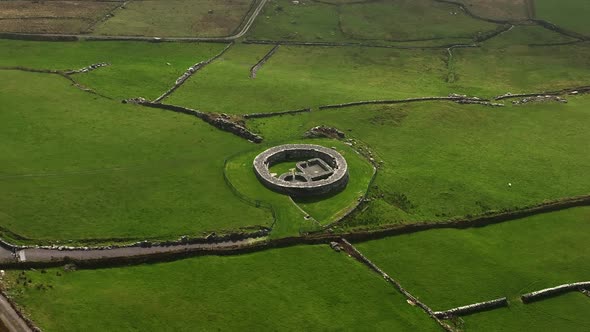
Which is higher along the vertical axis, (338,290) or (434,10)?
(434,10)

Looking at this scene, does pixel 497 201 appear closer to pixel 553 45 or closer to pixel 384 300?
pixel 384 300

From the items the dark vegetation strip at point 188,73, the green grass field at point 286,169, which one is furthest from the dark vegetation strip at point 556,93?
the dark vegetation strip at point 188,73

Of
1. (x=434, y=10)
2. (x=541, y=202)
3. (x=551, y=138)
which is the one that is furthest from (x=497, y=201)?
(x=434, y=10)

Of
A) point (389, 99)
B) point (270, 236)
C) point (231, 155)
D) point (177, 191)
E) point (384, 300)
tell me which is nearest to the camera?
point (384, 300)

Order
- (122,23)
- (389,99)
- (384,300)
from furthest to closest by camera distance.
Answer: (122,23) < (389,99) < (384,300)

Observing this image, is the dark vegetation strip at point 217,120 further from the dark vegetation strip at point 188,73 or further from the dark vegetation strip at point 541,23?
the dark vegetation strip at point 541,23

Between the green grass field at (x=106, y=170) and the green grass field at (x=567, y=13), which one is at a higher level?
the green grass field at (x=567, y=13)

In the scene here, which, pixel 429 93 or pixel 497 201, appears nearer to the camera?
pixel 497 201

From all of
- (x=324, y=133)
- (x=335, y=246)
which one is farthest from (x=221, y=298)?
(x=324, y=133)
